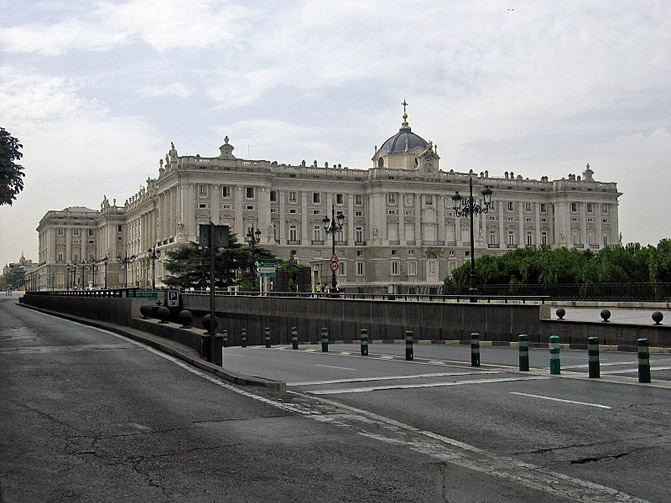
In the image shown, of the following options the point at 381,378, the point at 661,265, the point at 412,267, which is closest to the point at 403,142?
the point at 412,267

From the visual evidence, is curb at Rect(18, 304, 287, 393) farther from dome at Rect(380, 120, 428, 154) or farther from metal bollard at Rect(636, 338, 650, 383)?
dome at Rect(380, 120, 428, 154)

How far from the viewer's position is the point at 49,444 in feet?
29.7

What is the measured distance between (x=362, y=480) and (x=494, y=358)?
1628 cm

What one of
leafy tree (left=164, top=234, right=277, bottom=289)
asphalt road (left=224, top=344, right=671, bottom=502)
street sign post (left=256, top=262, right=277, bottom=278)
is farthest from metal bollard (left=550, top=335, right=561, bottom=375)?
leafy tree (left=164, top=234, right=277, bottom=289)

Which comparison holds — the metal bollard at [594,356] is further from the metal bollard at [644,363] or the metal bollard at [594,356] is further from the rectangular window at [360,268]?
the rectangular window at [360,268]

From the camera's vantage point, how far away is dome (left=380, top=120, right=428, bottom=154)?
12988 cm

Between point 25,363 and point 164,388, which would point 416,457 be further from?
point 25,363

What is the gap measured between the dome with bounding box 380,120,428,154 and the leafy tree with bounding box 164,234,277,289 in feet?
163

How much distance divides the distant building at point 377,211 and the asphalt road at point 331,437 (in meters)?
93.2

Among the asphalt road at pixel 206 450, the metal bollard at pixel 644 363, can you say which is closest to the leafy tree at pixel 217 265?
the metal bollard at pixel 644 363

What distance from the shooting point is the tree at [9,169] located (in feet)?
94.9

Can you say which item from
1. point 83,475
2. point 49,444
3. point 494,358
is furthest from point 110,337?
point 83,475

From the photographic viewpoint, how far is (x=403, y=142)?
131 meters

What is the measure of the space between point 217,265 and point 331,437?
73.6 metres
